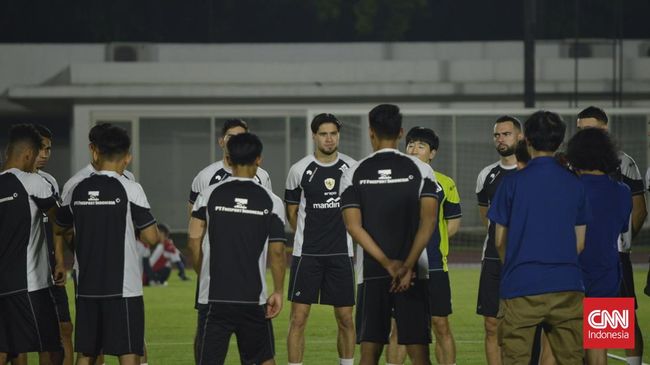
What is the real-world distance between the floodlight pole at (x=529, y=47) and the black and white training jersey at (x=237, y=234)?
1715 cm

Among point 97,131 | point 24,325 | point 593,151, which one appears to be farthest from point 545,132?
point 24,325

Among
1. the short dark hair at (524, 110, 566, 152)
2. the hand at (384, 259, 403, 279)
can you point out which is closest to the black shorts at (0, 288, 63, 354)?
the hand at (384, 259, 403, 279)

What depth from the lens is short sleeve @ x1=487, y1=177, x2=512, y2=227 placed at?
301 inches

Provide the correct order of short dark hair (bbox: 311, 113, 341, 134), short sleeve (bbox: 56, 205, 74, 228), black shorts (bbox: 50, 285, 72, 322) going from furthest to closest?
1. short dark hair (bbox: 311, 113, 341, 134)
2. black shorts (bbox: 50, 285, 72, 322)
3. short sleeve (bbox: 56, 205, 74, 228)

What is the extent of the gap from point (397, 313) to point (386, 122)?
1.32 metres

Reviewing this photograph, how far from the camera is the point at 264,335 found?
8094 millimetres

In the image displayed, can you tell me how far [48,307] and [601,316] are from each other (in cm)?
408

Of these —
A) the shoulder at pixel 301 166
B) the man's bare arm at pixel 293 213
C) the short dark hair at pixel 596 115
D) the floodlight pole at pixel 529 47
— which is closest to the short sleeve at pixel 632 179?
the short dark hair at pixel 596 115

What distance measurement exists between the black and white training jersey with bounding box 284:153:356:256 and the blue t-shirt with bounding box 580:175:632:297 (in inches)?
127

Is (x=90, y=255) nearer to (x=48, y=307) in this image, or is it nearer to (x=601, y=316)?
(x=48, y=307)

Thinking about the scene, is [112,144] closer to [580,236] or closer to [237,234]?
[237,234]

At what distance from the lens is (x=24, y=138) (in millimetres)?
9125

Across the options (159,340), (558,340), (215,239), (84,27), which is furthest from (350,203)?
(84,27)

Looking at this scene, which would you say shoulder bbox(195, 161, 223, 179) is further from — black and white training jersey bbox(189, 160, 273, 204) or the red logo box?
the red logo box
